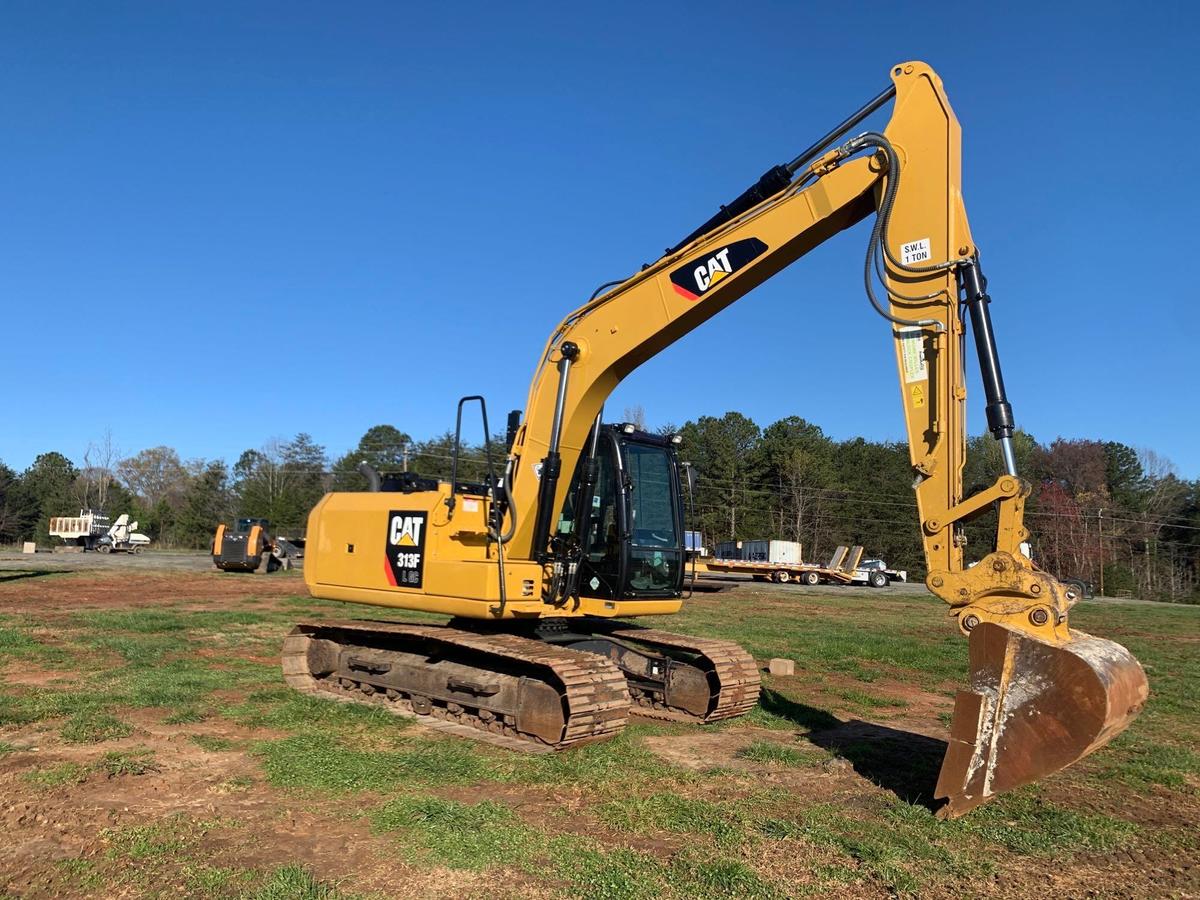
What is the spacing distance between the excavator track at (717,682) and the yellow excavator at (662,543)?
0.03 m

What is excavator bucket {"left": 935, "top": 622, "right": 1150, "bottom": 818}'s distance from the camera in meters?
4.95

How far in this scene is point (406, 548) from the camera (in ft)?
28.9

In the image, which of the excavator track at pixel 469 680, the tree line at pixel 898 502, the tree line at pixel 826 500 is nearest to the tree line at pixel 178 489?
the tree line at pixel 826 500

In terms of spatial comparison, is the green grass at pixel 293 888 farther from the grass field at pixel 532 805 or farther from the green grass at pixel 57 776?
the green grass at pixel 57 776

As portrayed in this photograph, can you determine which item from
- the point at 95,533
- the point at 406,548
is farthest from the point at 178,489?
the point at 406,548

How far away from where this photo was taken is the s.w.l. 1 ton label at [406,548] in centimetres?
866

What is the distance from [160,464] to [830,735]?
98888mm

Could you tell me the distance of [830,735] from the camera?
8195 mm

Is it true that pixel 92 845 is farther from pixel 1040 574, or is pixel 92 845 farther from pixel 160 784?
pixel 1040 574

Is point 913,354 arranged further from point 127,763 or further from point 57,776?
point 57,776

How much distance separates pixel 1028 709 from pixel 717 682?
12.3 ft

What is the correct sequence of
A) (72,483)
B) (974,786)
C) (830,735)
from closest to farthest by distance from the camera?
(974,786) → (830,735) → (72,483)

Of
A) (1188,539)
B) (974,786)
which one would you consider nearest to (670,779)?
(974,786)

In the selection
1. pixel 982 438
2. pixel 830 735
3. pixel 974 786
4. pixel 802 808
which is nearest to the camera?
pixel 974 786
